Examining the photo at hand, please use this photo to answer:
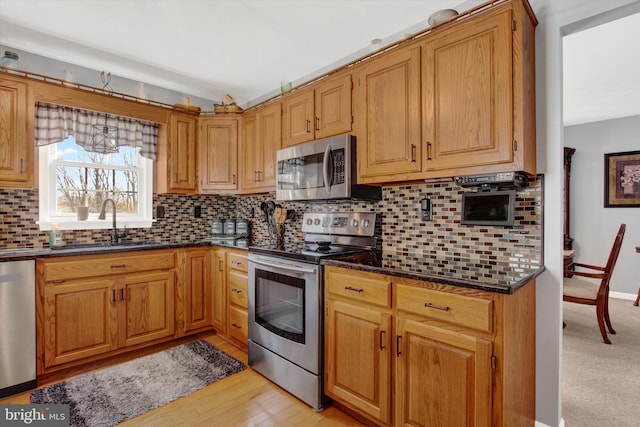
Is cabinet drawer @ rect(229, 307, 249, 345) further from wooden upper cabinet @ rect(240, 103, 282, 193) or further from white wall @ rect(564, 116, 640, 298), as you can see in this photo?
white wall @ rect(564, 116, 640, 298)

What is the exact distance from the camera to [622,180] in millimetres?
4461

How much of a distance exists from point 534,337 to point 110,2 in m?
3.24

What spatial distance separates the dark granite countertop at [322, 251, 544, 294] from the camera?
1338 millimetres

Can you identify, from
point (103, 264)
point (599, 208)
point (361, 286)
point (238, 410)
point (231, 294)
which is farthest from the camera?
point (599, 208)

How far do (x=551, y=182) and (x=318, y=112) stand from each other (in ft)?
5.16

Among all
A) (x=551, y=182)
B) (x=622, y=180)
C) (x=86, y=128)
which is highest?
(x=86, y=128)

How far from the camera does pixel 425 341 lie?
4.85 ft

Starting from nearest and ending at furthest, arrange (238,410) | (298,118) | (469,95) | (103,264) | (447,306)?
(447,306), (469,95), (238,410), (103,264), (298,118)

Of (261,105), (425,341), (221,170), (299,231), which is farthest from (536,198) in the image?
(221,170)

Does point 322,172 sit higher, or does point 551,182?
point 322,172

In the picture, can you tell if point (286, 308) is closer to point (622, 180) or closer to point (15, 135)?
point (15, 135)

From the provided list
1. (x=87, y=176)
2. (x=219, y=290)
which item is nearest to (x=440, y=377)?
(x=219, y=290)

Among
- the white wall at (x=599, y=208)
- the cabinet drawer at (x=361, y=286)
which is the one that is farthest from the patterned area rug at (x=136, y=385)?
the white wall at (x=599, y=208)

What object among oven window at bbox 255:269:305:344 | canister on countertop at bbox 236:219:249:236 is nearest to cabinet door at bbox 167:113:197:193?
canister on countertop at bbox 236:219:249:236
